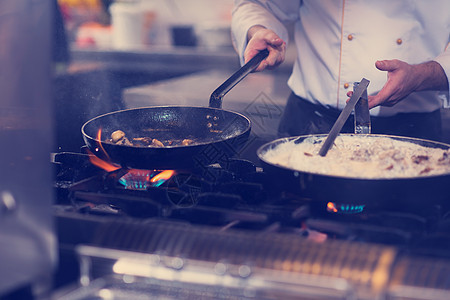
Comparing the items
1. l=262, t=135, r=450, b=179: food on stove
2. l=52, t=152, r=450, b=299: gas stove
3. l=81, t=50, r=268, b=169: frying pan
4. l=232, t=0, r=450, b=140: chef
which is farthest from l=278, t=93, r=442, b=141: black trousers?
l=52, t=152, r=450, b=299: gas stove

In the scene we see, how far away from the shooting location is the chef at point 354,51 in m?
1.96

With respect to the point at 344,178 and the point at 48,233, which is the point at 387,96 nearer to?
the point at 344,178

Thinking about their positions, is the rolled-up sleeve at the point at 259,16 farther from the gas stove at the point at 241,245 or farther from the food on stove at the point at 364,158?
the gas stove at the point at 241,245

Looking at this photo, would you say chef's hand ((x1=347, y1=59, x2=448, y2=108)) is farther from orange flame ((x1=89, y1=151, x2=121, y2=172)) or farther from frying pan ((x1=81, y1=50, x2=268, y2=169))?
orange flame ((x1=89, y1=151, x2=121, y2=172))

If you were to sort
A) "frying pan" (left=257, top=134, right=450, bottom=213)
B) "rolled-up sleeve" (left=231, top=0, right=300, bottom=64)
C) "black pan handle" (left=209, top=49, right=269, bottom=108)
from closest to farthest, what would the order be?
"frying pan" (left=257, top=134, right=450, bottom=213) → "black pan handle" (left=209, top=49, right=269, bottom=108) → "rolled-up sleeve" (left=231, top=0, right=300, bottom=64)

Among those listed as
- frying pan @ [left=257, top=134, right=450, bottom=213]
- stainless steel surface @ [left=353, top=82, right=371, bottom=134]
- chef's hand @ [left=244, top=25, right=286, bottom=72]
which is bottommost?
frying pan @ [left=257, top=134, right=450, bottom=213]

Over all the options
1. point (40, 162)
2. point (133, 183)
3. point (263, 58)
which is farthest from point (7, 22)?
point (263, 58)

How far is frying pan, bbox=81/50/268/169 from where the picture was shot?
147 centimetres

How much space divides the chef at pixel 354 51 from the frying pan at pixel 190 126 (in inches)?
11.1

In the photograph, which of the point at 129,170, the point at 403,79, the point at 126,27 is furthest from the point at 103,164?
the point at 126,27

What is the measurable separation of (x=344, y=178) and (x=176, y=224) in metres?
0.38

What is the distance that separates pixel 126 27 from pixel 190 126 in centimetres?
334

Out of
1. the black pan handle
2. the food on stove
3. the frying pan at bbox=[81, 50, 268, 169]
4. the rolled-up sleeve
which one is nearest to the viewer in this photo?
the food on stove

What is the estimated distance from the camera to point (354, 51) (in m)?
2.07
